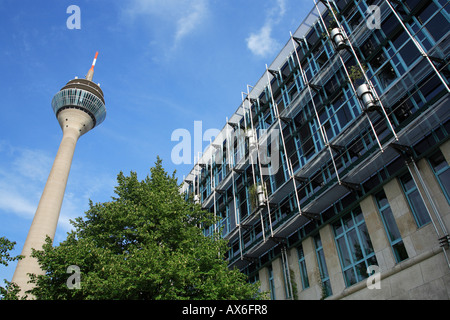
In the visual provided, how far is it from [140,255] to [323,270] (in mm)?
9791

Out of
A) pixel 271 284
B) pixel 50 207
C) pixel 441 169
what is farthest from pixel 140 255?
pixel 50 207

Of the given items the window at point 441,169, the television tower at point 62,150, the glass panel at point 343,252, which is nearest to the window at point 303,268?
the glass panel at point 343,252

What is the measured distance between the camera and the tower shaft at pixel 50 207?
132ft

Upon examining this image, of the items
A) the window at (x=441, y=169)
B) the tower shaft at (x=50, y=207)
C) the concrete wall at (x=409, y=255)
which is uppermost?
the tower shaft at (x=50, y=207)

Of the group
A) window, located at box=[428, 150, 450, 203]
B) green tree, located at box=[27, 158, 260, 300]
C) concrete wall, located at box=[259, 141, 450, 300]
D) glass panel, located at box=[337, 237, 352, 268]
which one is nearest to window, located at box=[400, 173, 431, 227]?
concrete wall, located at box=[259, 141, 450, 300]

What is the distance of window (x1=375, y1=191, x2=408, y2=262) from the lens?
14679 millimetres

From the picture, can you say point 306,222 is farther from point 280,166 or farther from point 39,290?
point 39,290

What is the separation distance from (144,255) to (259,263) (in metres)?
11.7

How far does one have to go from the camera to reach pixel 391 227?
15.5 m

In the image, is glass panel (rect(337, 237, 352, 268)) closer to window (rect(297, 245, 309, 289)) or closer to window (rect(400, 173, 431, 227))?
window (rect(297, 245, 309, 289))

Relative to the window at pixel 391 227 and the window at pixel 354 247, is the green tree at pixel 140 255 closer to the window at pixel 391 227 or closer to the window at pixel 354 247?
the window at pixel 354 247

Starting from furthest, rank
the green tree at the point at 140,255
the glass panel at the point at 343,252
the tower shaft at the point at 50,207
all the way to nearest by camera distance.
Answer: the tower shaft at the point at 50,207 → the glass panel at the point at 343,252 → the green tree at the point at 140,255

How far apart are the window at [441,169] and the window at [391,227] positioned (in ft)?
8.13
